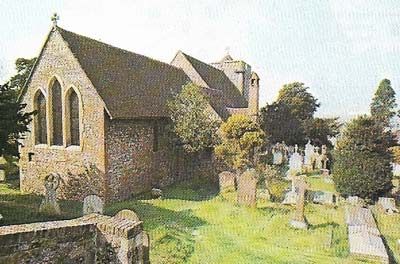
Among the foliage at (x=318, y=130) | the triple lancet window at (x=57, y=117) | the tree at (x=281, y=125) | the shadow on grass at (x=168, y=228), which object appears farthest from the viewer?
the foliage at (x=318, y=130)

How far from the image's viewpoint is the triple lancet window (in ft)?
49.9

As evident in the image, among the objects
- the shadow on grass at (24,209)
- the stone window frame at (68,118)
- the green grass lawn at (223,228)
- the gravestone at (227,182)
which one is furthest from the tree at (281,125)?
the shadow on grass at (24,209)

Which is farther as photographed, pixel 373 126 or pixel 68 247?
pixel 373 126

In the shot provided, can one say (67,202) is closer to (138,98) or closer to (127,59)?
(138,98)

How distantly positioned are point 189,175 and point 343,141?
9.40 meters

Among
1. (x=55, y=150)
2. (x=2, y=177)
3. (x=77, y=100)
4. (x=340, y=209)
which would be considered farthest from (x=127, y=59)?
(x=340, y=209)

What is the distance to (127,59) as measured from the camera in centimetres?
1922

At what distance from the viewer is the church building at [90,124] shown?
14648mm

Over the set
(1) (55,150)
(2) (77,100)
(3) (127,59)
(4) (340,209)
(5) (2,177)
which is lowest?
(4) (340,209)

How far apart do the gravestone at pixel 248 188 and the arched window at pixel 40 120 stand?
9.71 m

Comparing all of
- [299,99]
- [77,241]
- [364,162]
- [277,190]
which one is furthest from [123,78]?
[299,99]

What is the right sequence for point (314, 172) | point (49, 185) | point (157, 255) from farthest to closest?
1. point (314, 172)
2. point (49, 185)
3. point (157, 255)

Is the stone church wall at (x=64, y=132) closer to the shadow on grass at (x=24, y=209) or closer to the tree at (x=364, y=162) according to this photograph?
the shadow on grass at (x=24, y=209)

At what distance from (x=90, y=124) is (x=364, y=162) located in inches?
544
